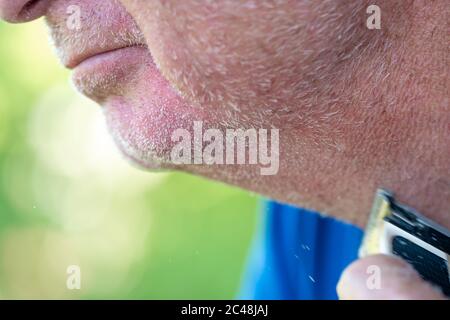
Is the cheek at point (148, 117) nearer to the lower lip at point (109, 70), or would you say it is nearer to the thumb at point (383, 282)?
Result: the lower lip at point (109, 70)

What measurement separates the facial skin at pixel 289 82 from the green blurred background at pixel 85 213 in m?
2.50

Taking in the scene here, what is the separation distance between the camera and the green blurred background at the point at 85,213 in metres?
3.47

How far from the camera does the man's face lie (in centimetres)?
74

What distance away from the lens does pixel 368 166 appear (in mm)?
914

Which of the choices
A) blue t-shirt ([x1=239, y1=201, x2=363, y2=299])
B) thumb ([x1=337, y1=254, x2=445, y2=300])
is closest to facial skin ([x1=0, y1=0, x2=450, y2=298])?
thumb ([x1=337, y1=254, x2=445, y2=300])

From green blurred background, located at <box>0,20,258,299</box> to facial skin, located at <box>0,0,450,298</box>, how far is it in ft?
8.21

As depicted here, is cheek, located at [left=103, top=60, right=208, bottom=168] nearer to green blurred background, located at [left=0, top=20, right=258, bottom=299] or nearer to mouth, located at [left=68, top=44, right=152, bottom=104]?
mouth, located at [left=68, top=44, right=152, bottom=104]

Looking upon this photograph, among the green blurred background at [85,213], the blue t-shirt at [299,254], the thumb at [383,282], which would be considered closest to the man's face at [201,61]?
the thumb at [383,282]

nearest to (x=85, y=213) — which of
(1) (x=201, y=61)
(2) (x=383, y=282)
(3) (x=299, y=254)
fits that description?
(3) (x=299, y=254)

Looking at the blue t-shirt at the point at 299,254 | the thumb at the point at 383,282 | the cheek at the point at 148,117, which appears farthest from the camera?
the blue t-shirt at the point at 299,254

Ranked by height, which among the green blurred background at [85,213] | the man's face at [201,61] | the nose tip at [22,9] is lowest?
the green blurred background at [85,213]

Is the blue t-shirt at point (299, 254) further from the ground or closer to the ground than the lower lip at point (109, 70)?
closer to the ground

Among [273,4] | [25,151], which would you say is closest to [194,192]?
[25,151]

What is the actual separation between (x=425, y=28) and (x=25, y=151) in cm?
309
